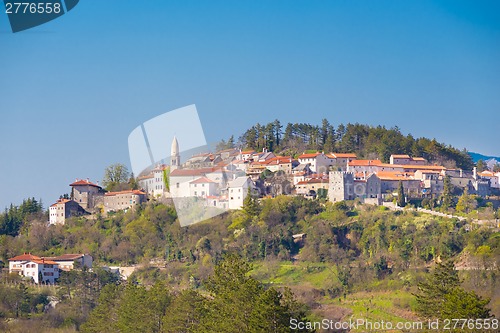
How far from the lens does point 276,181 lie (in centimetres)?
4694

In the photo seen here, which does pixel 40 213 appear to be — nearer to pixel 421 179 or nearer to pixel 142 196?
pixel 142 196

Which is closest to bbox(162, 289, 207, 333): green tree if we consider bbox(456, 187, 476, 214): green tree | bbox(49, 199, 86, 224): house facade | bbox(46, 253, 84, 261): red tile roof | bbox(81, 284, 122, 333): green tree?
bbox(81, 284, 122, 333): green tree

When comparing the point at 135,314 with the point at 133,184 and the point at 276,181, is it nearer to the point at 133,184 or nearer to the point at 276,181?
the point at 276,181

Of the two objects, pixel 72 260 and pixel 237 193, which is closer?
pixel 72 260

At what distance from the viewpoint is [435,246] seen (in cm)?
3784

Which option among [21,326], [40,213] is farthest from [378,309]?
[40,213]

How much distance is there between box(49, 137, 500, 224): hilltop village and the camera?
44.2 meters

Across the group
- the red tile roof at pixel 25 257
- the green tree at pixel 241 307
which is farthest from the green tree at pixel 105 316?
the red tile roof at pixel 25 257

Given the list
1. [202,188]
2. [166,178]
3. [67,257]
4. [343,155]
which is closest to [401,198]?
[343,155]

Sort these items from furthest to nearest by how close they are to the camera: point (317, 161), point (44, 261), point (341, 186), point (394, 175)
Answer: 1. point (317, 161)
2. point (394, 175)
3. point (341, 186)
4. point (44, 261)

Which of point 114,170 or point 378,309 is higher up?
point 114,170

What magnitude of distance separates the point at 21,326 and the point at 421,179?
19924 millimetres

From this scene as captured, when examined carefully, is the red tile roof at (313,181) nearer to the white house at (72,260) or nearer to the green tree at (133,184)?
the green tree at (133,184)

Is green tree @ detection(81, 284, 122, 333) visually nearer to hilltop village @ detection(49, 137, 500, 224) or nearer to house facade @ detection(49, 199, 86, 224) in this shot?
hilltop village @ detection(49, 137, 500, 224)
